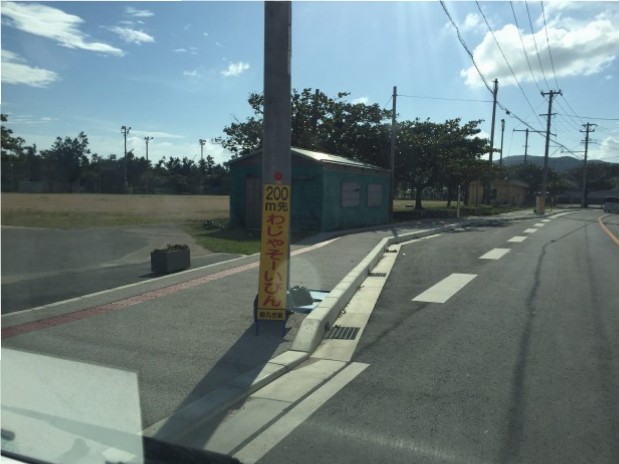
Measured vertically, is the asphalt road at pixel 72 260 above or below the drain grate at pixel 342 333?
above

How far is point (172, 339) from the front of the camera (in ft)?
20.1

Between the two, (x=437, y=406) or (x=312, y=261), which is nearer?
(x=437, y=406)

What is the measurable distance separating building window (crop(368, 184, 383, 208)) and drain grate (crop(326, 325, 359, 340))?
1622 cm

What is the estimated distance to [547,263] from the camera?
12.8 meters

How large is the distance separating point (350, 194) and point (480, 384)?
1666 centimetres

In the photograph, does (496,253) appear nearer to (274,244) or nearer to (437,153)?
(274,244)

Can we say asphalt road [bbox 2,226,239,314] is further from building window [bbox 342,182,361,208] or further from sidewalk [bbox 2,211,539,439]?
building window [bbox 342,182,361,208]

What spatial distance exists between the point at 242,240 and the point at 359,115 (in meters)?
17.9

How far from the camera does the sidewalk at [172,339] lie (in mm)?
4598

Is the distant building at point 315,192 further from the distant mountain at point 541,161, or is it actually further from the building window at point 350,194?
the distant mountain at point 541,161

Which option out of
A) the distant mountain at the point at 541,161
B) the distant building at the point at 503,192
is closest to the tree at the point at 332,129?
the distant building at the point at 503,192

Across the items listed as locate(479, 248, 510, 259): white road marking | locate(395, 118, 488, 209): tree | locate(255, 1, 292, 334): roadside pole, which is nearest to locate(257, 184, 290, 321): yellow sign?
locate(255, 1, 292, 334): roadside pole

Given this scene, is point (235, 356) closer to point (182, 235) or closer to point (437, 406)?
point (437, 406)

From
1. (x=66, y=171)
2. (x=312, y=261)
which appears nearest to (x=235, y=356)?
(x=312, y=261)
